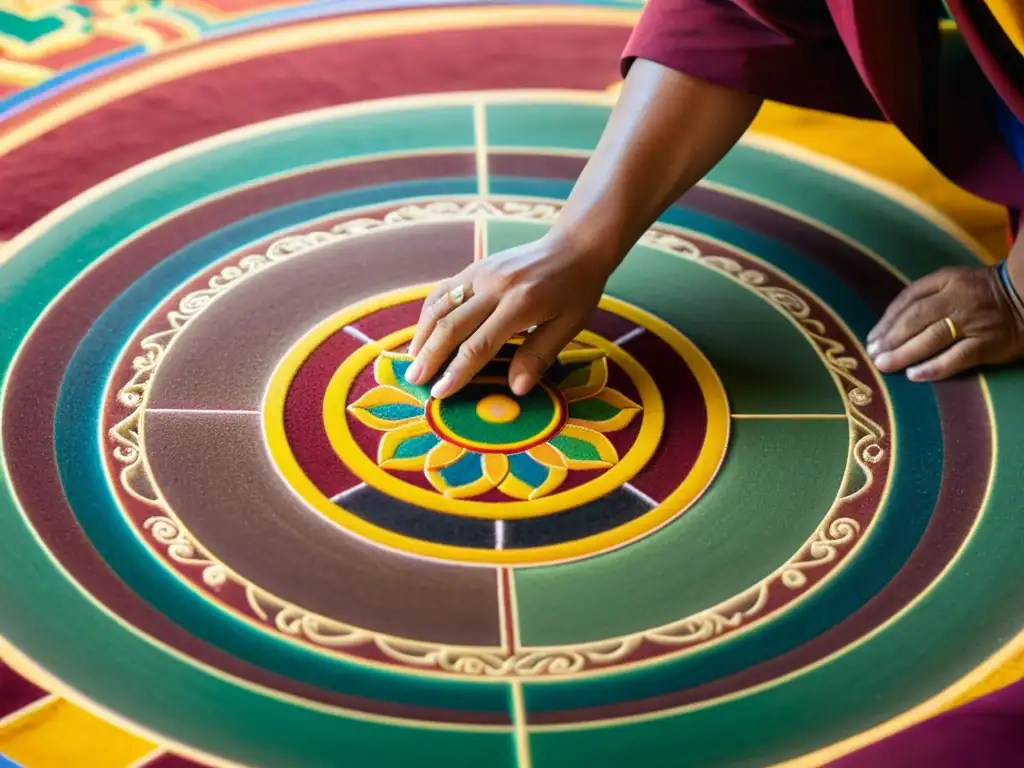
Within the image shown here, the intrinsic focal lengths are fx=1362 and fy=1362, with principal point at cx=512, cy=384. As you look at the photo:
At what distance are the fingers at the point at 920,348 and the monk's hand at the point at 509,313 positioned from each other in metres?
0.38

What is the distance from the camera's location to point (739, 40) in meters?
1.65

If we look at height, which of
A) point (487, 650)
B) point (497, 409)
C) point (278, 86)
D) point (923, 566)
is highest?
point (278, 86)

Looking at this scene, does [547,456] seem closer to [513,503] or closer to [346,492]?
[513,503]

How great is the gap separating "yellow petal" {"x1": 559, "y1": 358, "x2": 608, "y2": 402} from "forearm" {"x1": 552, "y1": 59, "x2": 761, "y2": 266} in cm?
12

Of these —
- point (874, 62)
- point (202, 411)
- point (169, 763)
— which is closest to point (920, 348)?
point (874, 62)

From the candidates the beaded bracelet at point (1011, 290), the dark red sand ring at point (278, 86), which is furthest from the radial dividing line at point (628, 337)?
the dark red sand ring at point (278, 86)

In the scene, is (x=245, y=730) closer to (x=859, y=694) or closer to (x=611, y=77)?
(x=859, y=694)

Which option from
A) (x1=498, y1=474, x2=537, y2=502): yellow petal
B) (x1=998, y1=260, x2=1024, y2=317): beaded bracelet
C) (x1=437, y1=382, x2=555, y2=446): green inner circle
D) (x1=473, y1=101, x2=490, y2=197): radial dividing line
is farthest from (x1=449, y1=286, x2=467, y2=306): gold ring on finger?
→ (x1=998, y1=260, x2=1024, y2=317): beaded bracelet

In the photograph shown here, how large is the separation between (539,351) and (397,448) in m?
0.20

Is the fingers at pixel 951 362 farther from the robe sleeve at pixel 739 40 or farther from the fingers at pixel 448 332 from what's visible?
the fingers at pixel 448 332

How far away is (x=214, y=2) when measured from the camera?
2486 mm

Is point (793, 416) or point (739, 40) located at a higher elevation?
point (739, 40)

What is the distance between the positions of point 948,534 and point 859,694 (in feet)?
0.85

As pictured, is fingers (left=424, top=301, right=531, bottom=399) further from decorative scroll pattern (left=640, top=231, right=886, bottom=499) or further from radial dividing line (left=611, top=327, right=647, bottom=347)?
decorative scroll pattern (left=640, top=231, right=886, bottom=499)
